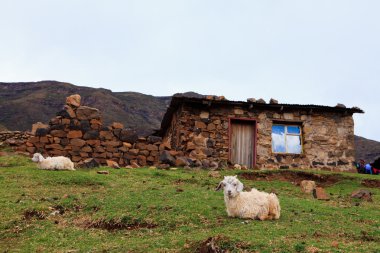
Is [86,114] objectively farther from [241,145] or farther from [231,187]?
[231,187]

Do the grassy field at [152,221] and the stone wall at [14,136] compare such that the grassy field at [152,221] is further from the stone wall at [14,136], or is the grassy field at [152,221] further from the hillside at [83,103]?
the hillside at [83,103]

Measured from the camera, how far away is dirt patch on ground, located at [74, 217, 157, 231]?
8.92m

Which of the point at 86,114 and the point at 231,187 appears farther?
the point at 86,114

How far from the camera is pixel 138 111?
80125 millimetres

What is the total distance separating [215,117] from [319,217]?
1259cm

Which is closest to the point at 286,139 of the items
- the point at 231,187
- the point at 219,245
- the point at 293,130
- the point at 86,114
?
the point at 293,130

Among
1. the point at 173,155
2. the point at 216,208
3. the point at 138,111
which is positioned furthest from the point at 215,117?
the point at 138,111

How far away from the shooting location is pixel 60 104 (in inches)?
2842

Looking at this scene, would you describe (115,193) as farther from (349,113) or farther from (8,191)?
(349,113)

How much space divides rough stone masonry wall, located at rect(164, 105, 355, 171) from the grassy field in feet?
23.1

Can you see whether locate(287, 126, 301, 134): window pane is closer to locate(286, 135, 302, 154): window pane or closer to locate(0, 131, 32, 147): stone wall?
locate(286, 135, 302, 154): window pane

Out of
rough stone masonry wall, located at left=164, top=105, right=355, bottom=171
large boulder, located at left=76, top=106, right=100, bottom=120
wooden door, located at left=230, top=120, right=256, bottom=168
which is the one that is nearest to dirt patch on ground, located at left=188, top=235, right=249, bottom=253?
rough stone masonry wall, located at left=164, top=105, right=355, bottom=171

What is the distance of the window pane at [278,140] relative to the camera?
2272cm

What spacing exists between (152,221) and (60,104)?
66.9 m
